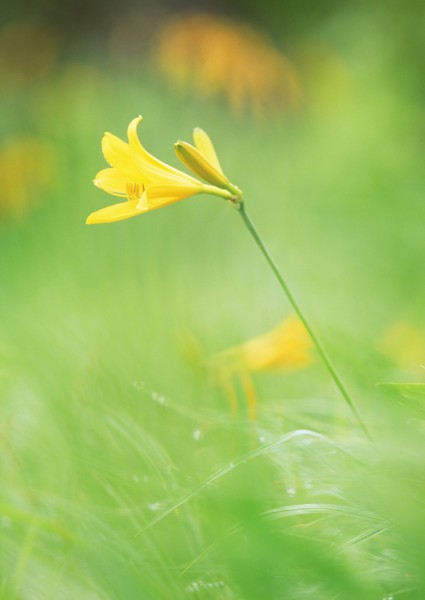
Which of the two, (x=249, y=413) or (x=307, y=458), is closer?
(x=307, y=458)

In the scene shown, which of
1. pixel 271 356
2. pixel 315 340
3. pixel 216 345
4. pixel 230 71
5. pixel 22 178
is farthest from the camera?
pixel 230 71

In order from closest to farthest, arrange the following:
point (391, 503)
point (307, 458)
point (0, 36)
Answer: point (391, 503), point (307, 458), point (0, 36)

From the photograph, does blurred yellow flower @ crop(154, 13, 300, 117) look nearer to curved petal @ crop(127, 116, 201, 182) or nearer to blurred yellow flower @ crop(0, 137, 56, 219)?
blurred yellow flower @ crop(0, 137, 56, 219)

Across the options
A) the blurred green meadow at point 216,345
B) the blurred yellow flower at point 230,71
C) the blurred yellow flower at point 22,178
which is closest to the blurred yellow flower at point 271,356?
the blurred green meadow at point 216,345

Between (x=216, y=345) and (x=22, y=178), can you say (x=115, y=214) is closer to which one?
(x=216, y=345)

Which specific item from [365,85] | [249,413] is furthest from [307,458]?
[365,85]

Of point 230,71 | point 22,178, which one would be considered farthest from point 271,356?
point 230,71

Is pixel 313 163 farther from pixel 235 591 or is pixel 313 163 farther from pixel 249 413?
pixel 235 591

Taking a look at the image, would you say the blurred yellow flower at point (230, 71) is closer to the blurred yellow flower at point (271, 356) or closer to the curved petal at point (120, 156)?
the blurred yellow flower at point (271, 356)
